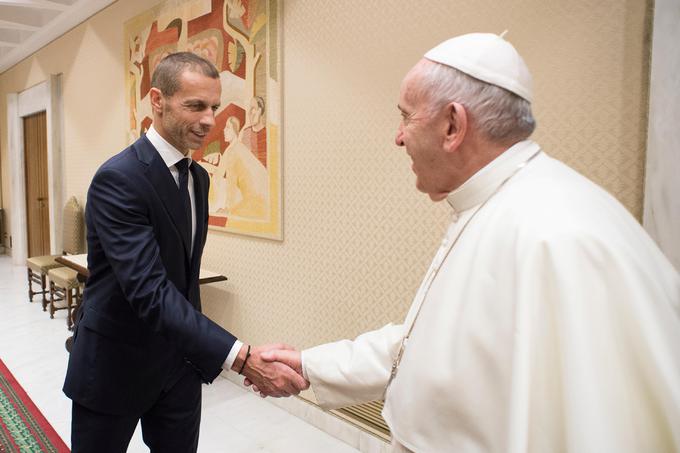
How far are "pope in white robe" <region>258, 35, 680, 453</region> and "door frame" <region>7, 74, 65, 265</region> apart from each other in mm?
6579

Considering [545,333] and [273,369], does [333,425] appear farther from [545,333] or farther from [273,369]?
[545,333]

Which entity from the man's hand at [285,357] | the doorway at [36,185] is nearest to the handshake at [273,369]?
the man's hand at [285,357]

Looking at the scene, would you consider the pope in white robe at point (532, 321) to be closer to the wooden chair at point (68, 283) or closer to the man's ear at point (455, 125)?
the man's ear at point (455, 125)

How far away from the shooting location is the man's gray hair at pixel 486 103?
104cm

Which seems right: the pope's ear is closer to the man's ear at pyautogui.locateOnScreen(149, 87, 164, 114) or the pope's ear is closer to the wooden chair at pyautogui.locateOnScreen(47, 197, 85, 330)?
the man's ear at pyautogui.locateOnScreen(149, 87, 164, 114)

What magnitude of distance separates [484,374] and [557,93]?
1.40m

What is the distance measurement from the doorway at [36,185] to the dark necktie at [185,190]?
675 cm

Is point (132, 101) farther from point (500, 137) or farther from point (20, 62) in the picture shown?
point (20, 62)

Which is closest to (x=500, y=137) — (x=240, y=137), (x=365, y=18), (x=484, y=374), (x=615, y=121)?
(x=484, y=374)

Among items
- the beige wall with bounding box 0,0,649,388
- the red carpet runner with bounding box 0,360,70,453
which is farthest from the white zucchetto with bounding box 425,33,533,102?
Result: the red carpet runner with bounding box 0,360,70,453

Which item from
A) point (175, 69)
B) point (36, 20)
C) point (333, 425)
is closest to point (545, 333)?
point (175, 69)

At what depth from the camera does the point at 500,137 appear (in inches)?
41.7

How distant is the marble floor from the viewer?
278 cm

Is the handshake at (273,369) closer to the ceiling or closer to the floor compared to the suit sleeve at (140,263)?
closer to the floor
